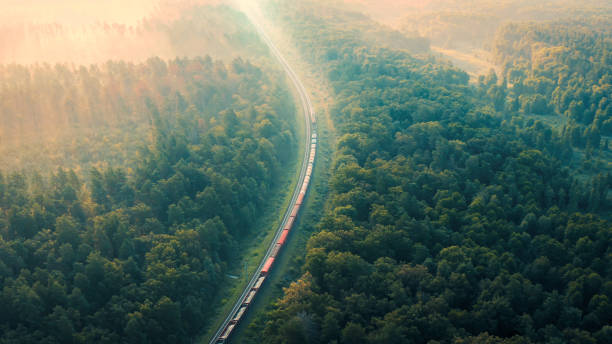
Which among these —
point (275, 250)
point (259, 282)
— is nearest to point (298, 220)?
point (275, 250)

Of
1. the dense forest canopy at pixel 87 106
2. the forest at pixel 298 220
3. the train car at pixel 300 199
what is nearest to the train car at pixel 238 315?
the forest at pixel 298 220

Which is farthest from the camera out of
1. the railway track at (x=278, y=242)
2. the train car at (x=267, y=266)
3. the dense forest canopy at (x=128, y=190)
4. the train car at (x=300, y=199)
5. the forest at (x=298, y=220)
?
the train car at (x=300, y=199)

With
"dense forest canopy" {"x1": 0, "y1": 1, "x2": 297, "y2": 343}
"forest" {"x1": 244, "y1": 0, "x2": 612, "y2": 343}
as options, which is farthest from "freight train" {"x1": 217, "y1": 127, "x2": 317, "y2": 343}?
"dense forest canopy" {"x1": 0, "y1": 1, "x2": 297, "y2": 343}

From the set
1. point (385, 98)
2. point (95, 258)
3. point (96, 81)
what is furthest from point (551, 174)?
point (96, 81)

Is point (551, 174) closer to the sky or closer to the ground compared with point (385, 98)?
closer to the ground

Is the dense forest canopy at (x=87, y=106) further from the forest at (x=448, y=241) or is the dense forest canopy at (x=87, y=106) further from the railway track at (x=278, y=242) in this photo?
the forest at (x=448, y=241)

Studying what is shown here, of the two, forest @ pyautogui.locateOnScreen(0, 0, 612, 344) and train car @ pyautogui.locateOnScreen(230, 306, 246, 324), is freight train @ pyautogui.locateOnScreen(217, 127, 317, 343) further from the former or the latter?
forest @ pyautogui.locateOnScreen(0, 0, 612, 344)

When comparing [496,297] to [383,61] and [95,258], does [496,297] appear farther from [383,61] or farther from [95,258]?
[383,61]

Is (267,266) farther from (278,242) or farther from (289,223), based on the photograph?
(289,223)
